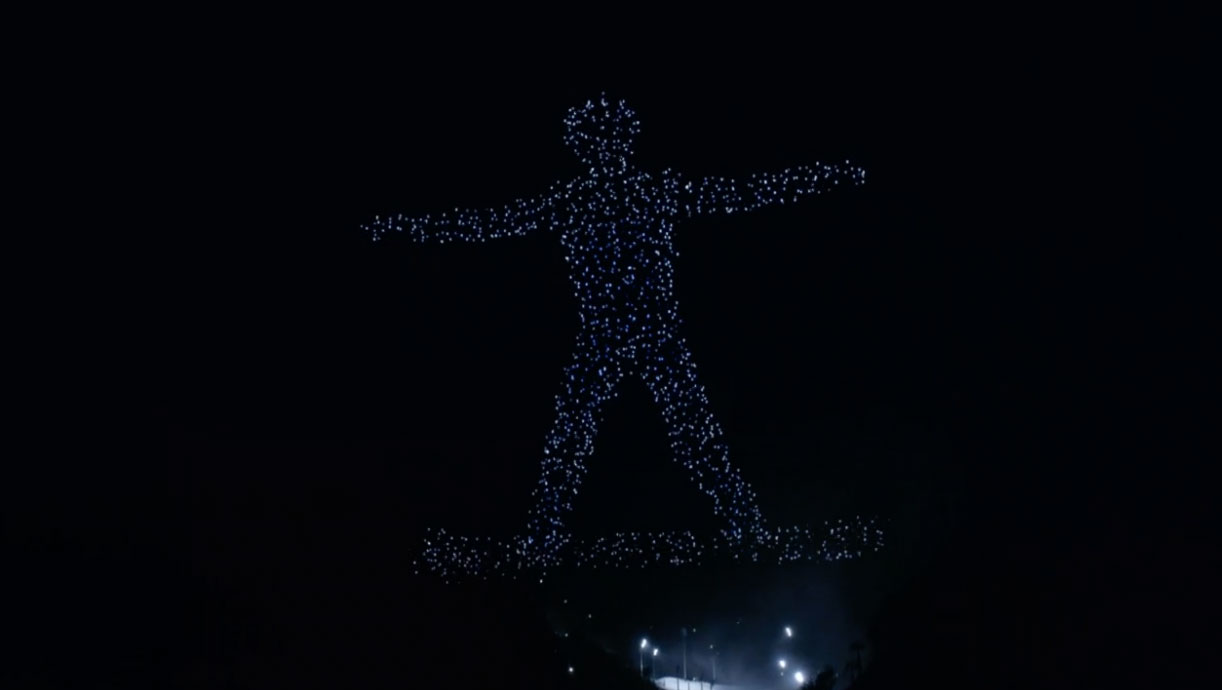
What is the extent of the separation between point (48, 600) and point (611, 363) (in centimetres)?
243

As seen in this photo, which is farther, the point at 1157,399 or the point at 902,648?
the point at 1157,399

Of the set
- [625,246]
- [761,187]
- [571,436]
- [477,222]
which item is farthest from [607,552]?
[761,187]

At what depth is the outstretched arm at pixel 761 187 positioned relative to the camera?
14.1ft

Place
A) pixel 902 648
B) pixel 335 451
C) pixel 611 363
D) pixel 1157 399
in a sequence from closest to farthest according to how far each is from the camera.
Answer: pixel 902 648
pixel 1157 399
pixel 611 363
pixel 335 451

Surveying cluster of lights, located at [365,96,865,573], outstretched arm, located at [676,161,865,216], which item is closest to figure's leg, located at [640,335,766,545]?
cluster of lights, located at [365,96,865,573]

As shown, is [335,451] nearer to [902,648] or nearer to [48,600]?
[48,600]

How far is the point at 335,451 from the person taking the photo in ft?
16.3

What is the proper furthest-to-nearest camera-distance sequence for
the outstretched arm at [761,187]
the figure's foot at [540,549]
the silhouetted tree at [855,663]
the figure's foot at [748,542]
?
the figure's foot at [540,549] < the figure's foot at [748,542] < the outstretched arm at [761,187] < the silhouetted tree at [855,663]

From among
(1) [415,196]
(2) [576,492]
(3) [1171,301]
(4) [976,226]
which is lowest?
(2) [576,492]

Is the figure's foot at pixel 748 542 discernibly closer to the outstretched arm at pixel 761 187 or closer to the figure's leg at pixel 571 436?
the figure's leg at pixel 571 436

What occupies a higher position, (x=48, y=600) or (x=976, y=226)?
(x=976, y=226)

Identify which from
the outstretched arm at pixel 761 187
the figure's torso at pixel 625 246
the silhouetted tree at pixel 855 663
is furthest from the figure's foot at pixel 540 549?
the outstretched arm at pixel 761 187

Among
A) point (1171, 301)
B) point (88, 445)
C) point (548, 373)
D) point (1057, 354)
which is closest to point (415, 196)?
point (548, 373)

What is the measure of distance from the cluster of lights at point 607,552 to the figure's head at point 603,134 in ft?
5.48
